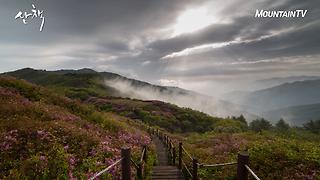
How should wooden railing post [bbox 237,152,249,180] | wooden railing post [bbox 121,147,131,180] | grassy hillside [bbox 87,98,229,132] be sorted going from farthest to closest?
1. grassy hillside [bbox 87,98,229,132]
2. wooden railing post [bbox 121,147,131,180]
3. wooden railing post [bbox 237,152,249,180]

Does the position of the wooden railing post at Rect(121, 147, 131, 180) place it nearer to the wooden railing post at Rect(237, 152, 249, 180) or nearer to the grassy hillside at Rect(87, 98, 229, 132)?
the wooden railing post at Rect(237, 152, 249, 180)

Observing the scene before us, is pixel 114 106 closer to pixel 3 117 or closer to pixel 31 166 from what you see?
pixel 3 117

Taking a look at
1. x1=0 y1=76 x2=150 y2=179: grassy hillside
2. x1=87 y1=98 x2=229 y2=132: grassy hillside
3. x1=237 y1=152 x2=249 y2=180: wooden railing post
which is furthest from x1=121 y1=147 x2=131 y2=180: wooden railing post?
x1=87 y1=98 x2=229 y2=132: grassy hillside

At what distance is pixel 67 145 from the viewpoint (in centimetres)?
1644

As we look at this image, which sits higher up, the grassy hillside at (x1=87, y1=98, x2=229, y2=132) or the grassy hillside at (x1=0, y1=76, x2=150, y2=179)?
the grassy hillside at (x1=0, y1=76, x2=150, y2=179)

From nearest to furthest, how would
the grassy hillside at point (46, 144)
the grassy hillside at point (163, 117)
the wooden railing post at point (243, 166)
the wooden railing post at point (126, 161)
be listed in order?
the wooden railing post at point (243, 166) < the wooden railing post at point (126, 161) < the grassy hillside at point (46, 144) < the grassy hillside at point (163, 117)

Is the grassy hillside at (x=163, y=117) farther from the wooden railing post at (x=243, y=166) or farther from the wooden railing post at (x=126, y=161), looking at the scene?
the wooden railing post at (x=243, y=166)

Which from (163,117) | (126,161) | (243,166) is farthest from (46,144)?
(163,117)

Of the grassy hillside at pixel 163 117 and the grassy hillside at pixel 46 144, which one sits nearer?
the grassy hillside at pixel 46 144

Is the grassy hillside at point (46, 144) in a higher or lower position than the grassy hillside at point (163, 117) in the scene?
higher

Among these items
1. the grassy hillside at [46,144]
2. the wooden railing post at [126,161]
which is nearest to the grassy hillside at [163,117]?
the grassy hillside at [46,144]

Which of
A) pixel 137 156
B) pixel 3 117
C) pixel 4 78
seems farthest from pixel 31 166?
pixel 4 78

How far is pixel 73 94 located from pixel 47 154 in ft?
411

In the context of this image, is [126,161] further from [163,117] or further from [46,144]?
[163,117]
